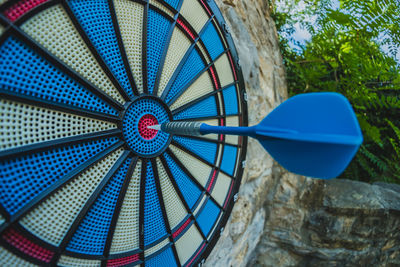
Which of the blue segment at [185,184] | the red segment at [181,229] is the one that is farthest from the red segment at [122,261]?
the blue segment at [185,184]

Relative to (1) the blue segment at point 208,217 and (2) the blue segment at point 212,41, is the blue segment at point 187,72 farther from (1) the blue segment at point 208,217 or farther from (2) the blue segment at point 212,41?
(1) the blue segment at point 208,217

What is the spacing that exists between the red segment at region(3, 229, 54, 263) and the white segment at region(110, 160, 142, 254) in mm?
195

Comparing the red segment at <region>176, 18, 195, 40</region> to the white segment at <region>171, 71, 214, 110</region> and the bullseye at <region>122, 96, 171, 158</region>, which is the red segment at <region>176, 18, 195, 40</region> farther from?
the bullseye at <region>122, 96, 171, 158</region>

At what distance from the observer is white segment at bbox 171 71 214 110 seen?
0.95 m

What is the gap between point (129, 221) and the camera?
826mm

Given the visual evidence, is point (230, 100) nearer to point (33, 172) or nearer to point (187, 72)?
point (187, 72)

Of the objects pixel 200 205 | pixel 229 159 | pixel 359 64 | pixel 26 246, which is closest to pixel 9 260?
pixel 26 246

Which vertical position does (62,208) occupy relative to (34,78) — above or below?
below

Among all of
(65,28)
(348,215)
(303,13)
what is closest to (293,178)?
(348,215)

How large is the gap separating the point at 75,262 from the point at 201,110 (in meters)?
0.73

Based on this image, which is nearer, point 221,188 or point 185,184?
point 185,184

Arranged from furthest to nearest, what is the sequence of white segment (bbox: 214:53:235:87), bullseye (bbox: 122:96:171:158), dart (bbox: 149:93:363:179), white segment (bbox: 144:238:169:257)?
white segment (bbox: 214:53:235:87) → white segment (bbox: 144:238:169:257) → bullseye (bbox: 122:96:171:158) → dart (bbox: 149:93:363:179)

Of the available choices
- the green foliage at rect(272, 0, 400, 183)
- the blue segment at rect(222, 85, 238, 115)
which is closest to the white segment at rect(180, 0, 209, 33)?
the blue segment at rect(222, 85, 238, 115)

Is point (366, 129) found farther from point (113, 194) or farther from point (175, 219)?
point (113, 194)
